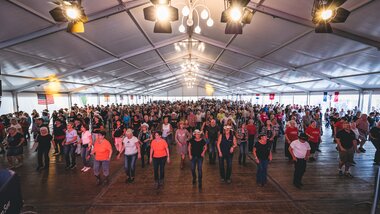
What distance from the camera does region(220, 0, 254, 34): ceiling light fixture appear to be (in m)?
4.60

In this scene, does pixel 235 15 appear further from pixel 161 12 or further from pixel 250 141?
pixel 250 141

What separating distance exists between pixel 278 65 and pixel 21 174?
42.6 feet

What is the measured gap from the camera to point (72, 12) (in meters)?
4.45

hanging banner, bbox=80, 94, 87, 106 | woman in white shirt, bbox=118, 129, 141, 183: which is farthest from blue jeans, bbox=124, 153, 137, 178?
hanging banner, bbox=80, 94, 87, 106

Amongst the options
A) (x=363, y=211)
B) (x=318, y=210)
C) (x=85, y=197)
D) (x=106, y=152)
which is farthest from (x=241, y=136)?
(x=85, y=197)

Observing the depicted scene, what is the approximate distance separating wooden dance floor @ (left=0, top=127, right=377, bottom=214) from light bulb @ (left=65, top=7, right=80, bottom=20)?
423 centimetres

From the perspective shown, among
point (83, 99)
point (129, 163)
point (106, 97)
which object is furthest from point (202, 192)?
point (106, 97)

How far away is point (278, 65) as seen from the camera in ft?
38.3

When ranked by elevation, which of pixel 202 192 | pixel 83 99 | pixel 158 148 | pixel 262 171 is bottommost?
pixel 202 192

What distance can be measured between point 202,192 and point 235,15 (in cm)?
456

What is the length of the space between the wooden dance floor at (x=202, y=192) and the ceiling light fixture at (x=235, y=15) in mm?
4363

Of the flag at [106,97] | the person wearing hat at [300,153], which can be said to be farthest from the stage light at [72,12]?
the flag at [106,97]

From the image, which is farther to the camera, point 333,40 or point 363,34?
point 333,40

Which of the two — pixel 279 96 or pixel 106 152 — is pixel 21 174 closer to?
pixel 106 152
